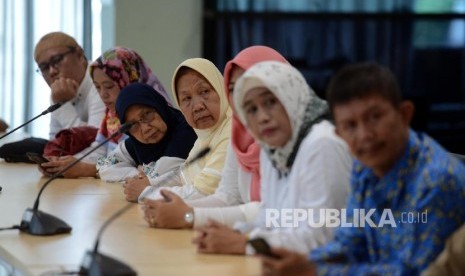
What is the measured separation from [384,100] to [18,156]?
3384mm

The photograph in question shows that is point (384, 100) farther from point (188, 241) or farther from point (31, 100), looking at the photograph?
point (31, 100)

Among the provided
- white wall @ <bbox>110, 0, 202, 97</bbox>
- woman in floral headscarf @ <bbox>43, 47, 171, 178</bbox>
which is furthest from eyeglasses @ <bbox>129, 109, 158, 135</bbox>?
white wall @ <bbox>110, 0, 202, 97</bbox>

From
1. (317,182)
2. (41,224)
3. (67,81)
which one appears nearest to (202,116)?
(41,224)

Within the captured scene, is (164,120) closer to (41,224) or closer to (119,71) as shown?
(119,71)

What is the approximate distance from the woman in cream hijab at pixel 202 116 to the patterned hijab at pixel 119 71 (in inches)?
31.9

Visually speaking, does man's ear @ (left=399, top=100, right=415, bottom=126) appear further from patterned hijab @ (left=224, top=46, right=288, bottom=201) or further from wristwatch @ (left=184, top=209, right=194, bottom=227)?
wristwatch @ (left=184, top=209, right=194, bottom=227)

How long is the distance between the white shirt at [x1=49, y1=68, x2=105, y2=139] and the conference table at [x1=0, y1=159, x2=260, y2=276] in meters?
1.30

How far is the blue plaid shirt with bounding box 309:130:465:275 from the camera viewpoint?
2.04m

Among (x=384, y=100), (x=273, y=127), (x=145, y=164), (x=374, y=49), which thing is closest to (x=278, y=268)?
(x=384, y=100)

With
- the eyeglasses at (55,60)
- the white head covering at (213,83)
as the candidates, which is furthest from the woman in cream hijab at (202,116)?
the eyeglasses at (55,60)

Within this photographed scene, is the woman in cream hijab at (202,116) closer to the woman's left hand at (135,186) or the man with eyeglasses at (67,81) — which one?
the woman's left hand at (135,186)

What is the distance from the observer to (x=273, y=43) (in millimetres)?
7422

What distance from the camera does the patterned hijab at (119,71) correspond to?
4.54m

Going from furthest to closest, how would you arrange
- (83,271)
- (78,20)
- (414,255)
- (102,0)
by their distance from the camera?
(78,20) < (102,0) < (83,271) < (414,255)
